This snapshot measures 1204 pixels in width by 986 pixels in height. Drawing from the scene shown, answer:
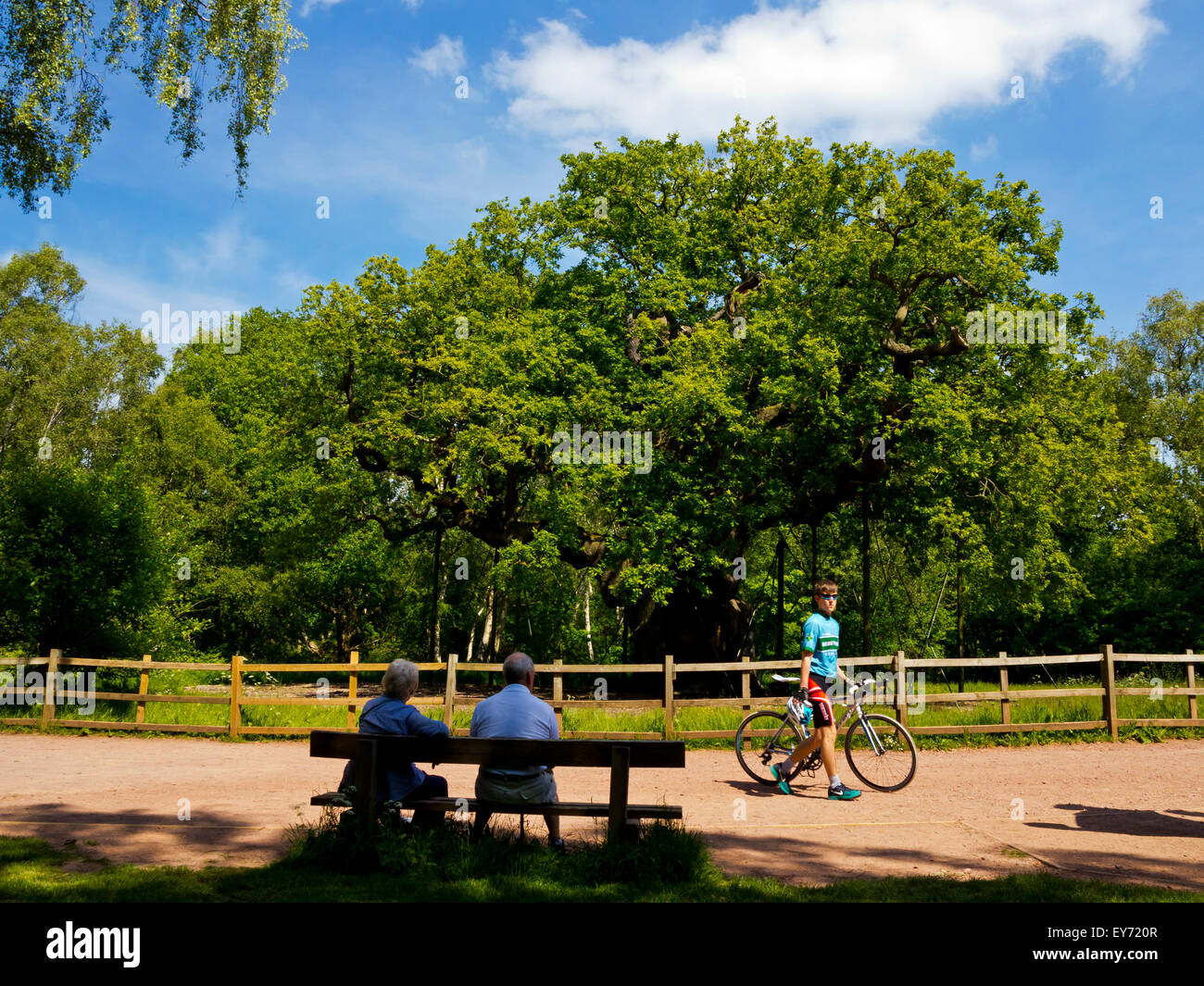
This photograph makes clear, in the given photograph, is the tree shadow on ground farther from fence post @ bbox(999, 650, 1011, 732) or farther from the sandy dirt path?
fence post @ bbox(999, 650, 1011, 732)

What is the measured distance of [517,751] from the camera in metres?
5.43

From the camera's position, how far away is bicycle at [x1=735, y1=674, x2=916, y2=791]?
30.5ft

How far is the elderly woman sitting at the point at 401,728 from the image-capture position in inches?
234

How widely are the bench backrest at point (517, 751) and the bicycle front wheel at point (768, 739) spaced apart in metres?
4.18

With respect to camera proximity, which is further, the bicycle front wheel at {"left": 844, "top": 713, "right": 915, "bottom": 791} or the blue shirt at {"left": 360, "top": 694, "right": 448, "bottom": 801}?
the bicycle front wheel at {"left": 844, "top": 713, "right": 915, "bottom": 791}

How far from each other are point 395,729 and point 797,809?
4.20 m

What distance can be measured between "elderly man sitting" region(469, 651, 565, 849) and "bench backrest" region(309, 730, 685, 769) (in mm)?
333

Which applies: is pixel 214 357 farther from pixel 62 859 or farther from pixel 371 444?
pixel 62 859

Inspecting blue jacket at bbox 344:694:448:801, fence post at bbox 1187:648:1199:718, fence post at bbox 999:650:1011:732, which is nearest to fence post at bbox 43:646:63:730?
blue jacket at bbox 344:694:448:801

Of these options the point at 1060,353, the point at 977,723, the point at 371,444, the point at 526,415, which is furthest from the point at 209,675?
the point at 1060,353

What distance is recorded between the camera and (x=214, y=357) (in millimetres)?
50031

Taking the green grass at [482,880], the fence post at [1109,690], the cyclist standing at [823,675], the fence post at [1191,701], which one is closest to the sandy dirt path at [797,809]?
the cyclist standing at [823,675]

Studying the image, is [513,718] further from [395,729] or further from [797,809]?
[797,809]

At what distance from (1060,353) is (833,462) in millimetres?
5788
